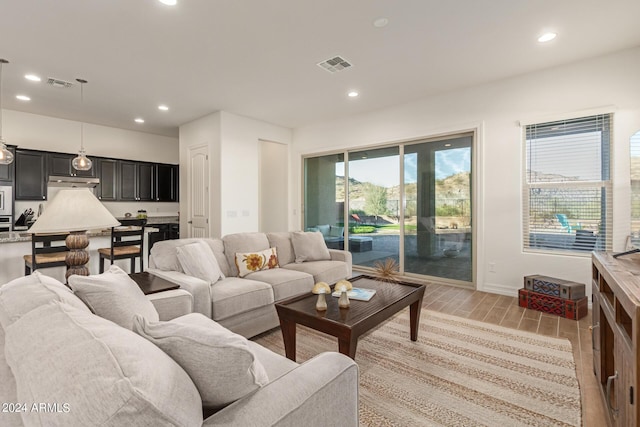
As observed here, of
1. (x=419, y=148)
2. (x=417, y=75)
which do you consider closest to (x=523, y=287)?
(x=419, y=148)

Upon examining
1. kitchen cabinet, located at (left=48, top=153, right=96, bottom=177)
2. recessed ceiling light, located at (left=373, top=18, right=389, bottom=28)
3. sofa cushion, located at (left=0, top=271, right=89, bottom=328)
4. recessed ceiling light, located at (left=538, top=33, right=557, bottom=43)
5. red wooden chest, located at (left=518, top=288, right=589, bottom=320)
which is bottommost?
red wooden chest, located at (left=518, top=288, right=589, bottom=320)

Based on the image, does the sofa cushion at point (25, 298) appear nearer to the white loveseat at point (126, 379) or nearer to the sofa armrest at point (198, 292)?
the white loveseat at point (126, 379)

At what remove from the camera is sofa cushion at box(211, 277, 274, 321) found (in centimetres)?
250

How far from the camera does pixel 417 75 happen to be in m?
3.94

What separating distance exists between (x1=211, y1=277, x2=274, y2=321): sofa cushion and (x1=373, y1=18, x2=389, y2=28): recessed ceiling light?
8.49 ft

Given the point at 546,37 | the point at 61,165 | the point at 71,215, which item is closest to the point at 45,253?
the point at 71,215

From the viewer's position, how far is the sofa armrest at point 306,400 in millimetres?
860

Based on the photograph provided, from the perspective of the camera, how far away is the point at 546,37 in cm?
306

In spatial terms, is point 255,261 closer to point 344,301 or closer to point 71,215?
point 344,301

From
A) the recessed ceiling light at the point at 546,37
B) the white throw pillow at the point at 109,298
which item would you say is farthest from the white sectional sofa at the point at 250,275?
the recessed ceiling light at the point at 546,37

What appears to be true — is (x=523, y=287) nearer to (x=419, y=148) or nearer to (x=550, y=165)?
(x=550, y=165)

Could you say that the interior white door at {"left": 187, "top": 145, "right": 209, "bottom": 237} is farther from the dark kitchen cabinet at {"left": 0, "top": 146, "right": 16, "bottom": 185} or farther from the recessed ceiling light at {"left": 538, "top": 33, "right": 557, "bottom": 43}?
the recessed ceiling light at {"left": 538, "top": 33, "right": 557, "bottom": 43}

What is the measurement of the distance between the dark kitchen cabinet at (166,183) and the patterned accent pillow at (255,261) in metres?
4.51

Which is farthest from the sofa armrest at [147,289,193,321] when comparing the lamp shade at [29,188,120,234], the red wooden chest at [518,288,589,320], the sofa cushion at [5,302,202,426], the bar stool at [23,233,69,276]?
the red wooden chest at [518,288,589,320]
